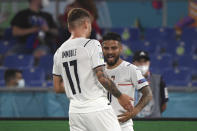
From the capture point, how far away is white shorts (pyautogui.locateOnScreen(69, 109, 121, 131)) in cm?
477

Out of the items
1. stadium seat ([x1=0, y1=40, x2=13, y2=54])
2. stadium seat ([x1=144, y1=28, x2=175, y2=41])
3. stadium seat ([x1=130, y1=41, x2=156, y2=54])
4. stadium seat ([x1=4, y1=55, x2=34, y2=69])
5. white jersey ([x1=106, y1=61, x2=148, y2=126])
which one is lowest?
white jersey ([x1=106, y1=61, x2=148, y2=126])

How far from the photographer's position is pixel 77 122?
485 centimetres

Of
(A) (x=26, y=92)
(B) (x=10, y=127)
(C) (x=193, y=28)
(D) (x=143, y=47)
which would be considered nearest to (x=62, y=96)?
(A) (x=26, y=92)

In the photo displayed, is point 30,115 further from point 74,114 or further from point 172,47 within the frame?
point 172,47

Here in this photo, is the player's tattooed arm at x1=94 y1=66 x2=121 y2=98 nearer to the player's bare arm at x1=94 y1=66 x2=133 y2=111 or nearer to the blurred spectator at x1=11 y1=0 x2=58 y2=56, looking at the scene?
the player's bare arm at x1=94 y1=66 x2=133 y2=111

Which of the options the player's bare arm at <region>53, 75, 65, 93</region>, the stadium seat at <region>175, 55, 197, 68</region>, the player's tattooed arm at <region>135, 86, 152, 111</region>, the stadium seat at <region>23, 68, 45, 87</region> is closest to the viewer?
the player's bare arm at <region>53, 75, 65, 93</region>

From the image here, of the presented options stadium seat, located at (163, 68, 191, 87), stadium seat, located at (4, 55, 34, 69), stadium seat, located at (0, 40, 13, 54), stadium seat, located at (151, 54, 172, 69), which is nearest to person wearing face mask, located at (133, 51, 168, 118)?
stadium seat, located at (163, 68, 191, 87)

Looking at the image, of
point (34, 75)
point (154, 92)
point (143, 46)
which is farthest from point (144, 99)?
point (143, 46)

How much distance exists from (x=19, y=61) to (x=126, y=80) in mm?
7248

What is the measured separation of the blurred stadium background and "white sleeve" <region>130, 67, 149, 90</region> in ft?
5.06

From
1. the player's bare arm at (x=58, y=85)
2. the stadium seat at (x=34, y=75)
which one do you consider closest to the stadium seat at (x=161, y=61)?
the stadium seat at (x=34, y=75)

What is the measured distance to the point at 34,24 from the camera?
1213 cm

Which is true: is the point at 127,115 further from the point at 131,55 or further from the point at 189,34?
the point at 189,34

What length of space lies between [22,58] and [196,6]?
494cm
